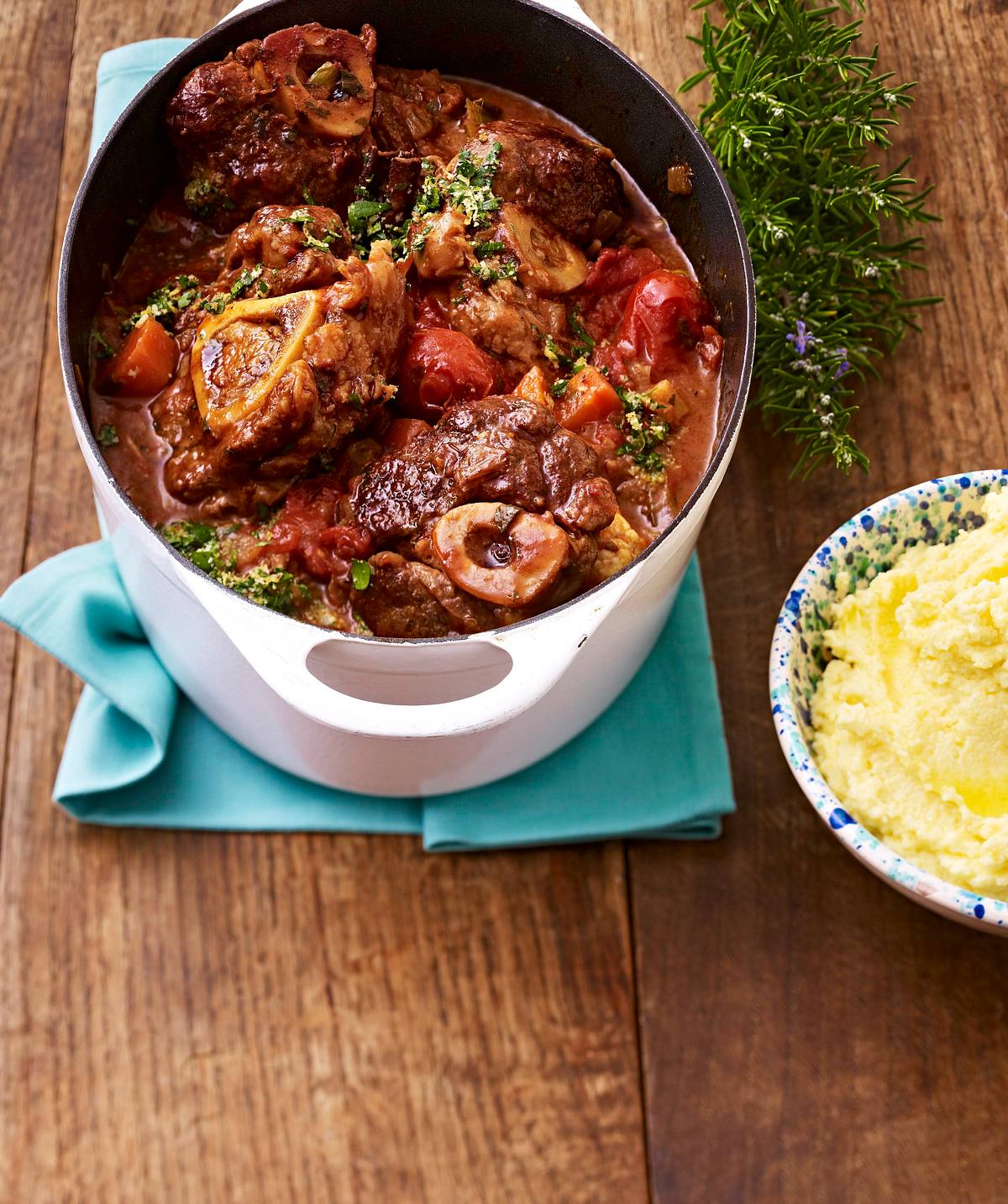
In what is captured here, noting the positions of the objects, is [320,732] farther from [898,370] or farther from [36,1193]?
[898,370]

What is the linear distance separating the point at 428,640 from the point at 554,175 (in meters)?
1.12

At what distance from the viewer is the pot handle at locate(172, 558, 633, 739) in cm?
194

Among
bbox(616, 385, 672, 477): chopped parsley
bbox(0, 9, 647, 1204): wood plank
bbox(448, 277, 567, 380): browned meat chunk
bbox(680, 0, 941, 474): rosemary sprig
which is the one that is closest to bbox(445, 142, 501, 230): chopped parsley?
bbox(448, 277, 567, 380): browned meat chunk

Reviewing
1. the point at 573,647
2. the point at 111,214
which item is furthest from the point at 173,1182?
the point at 111,214

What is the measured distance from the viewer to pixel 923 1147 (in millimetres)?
2678

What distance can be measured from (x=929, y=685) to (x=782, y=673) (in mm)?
276

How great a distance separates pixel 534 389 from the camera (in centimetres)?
244

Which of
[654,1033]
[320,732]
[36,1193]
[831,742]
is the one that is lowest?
[654,1033]

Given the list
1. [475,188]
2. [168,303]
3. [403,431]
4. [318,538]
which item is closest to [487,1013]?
[318,538]

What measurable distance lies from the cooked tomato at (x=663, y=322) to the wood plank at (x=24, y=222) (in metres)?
1.42

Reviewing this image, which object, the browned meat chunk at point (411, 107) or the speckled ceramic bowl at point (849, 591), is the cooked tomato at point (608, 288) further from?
the speckled ceramic bowl at point (849, 591)

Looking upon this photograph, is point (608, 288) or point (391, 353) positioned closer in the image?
point (391, 353)

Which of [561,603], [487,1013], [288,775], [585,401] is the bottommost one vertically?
[487,1013]

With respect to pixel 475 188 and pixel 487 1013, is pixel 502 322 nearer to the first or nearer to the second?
pixel 475 188
